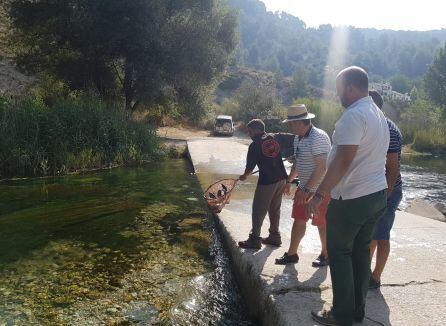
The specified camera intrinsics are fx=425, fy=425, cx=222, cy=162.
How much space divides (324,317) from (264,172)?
210 centimetres

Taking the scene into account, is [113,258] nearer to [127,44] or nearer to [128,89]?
[127,44]

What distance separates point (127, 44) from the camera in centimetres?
1833

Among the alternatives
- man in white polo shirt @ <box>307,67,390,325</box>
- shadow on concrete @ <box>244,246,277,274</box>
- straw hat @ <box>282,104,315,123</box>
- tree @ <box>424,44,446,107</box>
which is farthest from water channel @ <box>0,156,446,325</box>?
tree @ <box>424,44,446,107</box>

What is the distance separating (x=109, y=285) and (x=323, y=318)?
257 centimetres

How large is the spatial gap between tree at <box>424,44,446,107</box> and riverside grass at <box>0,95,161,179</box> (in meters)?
57.7

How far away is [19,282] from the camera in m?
4.84

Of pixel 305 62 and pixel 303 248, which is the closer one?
pixel 303 248

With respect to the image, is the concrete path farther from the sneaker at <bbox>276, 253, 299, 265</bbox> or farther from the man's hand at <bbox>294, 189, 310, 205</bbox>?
the man's hand at <bbox>294, 189, 310, 205</bbox>

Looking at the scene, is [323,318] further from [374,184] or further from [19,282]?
[19,282]

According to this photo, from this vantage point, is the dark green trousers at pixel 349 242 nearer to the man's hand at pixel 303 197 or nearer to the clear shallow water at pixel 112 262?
the man's hand at pixel 303 197

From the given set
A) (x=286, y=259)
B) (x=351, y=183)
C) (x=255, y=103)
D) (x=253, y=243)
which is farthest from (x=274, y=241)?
(x=255, y=103)

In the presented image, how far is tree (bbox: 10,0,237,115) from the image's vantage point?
58.4 ft

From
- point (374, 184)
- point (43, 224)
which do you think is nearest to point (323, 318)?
point (374, 184)

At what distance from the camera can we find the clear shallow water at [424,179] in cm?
1361
